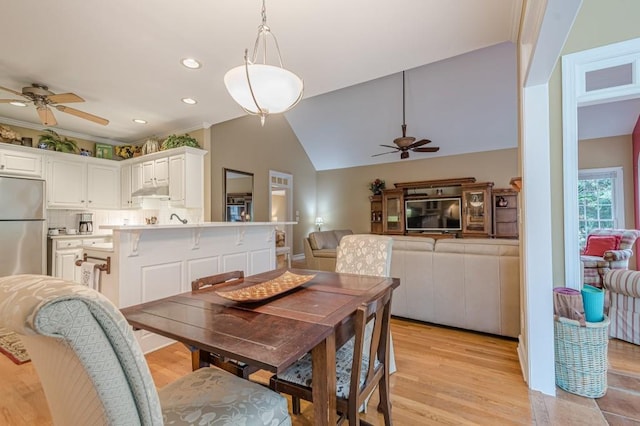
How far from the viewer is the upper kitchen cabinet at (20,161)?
388 centimetres

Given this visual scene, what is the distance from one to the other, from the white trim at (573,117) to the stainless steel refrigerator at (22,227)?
580 cm

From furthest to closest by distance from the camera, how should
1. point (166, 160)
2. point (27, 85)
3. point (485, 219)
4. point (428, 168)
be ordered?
1. point (428, 168)
2. point (485, 219)
3. point (166, 160)
4. point (27, 85)

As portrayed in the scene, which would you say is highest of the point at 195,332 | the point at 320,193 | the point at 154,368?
the point at 320,193

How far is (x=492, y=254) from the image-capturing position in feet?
9.36

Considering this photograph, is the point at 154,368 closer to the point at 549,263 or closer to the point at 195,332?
the point at 195,332

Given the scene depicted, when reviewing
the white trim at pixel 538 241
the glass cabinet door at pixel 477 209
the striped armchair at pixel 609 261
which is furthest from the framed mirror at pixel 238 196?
the striped armchair at pixel 609 261

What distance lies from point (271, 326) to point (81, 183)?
497 cm

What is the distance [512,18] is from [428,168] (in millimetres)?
5410

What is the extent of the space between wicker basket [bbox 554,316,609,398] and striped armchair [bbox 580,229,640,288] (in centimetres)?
269

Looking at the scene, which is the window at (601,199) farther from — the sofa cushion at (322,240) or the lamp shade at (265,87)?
the lamp shade at (265,87)

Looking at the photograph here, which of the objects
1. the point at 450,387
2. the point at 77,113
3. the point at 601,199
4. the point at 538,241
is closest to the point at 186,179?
the point at 77,113

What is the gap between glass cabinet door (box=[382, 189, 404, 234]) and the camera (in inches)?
288

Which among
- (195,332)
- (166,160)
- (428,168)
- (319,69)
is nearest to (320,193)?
(428,168)

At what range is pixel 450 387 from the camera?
207 cm
